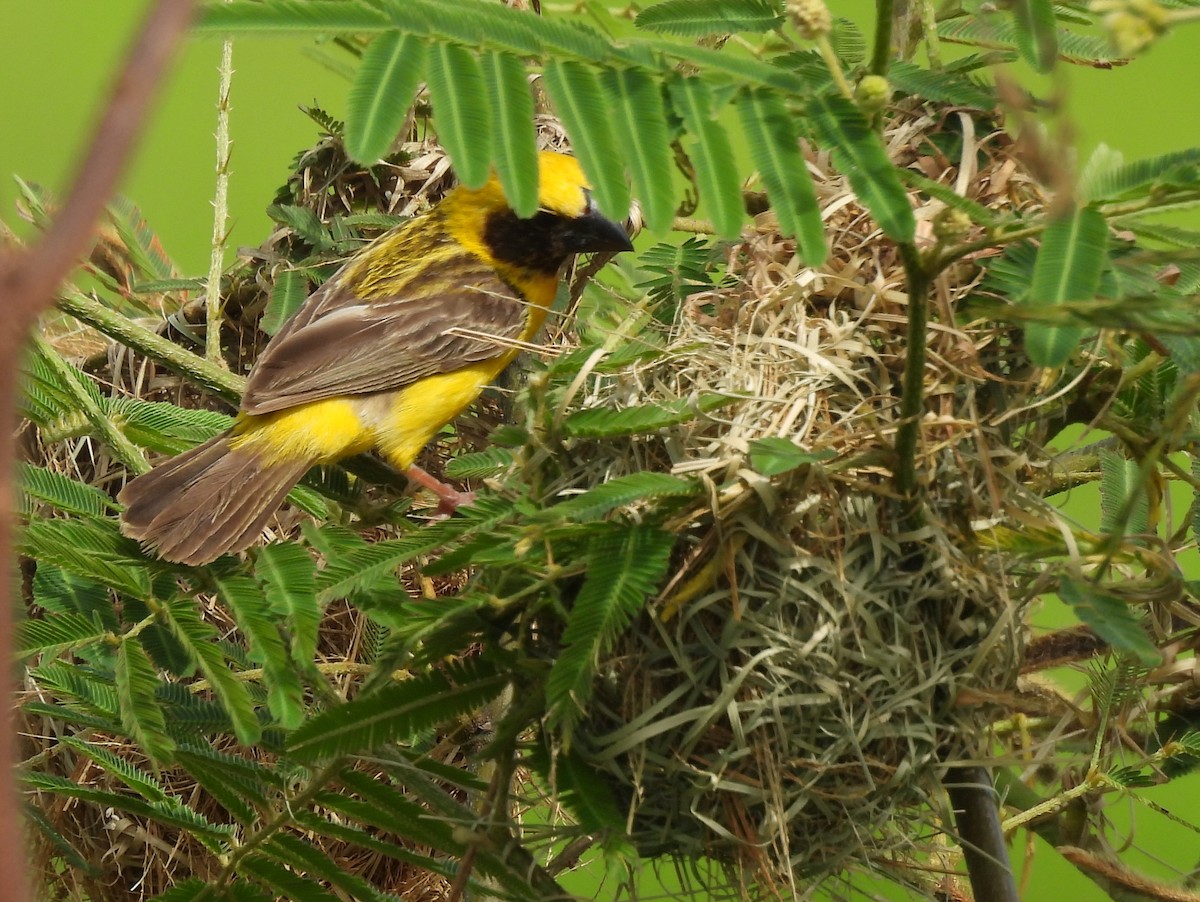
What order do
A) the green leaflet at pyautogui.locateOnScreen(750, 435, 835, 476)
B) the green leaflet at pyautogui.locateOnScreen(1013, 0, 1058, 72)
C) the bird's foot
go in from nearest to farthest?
the green leaflet at pyautogui.locateOnScreen(750, 435, 835, 476) → the green leaflet at pyautogui.locateOnScreen(1013, 0, 1058, 72) → the bird's foot

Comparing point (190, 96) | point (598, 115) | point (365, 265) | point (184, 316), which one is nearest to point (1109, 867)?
point (598, 115)

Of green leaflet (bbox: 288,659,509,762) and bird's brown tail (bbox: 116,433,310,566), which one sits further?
bird's brown tail (bbox: 116,433,310,566)

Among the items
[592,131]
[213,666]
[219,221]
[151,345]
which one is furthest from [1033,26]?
[219,221]

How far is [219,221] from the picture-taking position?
9.30 feet

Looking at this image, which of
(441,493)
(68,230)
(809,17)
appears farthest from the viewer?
(441,493)

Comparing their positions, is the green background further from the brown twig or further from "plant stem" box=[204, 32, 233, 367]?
the brown twig

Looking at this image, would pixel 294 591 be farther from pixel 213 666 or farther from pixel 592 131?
pixel 592 131

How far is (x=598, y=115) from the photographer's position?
5.34 ft

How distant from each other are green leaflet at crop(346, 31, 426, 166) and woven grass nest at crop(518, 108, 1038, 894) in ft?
1.66

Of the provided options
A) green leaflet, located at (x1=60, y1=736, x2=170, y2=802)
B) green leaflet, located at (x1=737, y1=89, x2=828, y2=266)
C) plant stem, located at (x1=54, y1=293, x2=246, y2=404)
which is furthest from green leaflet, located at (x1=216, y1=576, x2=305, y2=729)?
green leaflet, located at (x1=737, y1=89, x2=828, y2=266)

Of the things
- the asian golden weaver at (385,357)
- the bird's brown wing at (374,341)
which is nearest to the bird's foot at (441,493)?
the asian golden weaver at (385,357)

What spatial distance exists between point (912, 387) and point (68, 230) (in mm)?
1282

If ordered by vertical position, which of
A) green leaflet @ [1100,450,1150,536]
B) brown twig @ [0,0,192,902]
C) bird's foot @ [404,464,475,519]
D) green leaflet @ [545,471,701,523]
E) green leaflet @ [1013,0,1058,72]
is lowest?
bird's foot @ [404,464,475,519]

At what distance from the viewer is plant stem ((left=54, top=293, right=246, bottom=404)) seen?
7.61 ft
